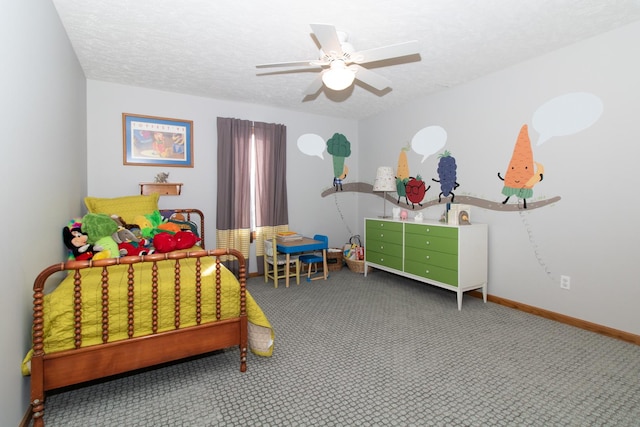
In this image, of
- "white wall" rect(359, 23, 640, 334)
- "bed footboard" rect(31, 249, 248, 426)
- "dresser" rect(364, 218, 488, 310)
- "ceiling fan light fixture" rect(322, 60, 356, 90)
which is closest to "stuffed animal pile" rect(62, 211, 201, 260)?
"bed footboard" rect(31, 249, 248, 426)

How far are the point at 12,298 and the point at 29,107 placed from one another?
1.02m

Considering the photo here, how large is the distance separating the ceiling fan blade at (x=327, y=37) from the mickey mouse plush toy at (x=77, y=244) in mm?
2265

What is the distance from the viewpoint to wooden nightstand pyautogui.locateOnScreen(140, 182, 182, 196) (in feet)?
12.7

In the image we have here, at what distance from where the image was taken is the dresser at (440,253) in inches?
132

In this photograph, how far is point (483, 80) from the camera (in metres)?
3.59

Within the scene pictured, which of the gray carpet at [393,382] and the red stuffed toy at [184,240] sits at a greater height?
the red stuffed toy at [184,240]

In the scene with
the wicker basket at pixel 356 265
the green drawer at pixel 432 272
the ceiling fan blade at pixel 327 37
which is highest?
the ceiling fan blade at pixel 327 37

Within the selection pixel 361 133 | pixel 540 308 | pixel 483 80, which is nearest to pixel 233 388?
pixel 540 308

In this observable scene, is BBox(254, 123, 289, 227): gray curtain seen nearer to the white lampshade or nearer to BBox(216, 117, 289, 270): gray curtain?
BBox(216, 117, 289, 270): gray curtain

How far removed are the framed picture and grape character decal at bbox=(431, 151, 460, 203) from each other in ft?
10.7

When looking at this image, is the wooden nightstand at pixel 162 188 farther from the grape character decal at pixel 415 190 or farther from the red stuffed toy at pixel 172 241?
the grape character decal at pixel 415 190

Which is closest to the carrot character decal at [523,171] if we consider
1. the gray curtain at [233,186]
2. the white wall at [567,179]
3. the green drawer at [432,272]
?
the white wall at [567,179]

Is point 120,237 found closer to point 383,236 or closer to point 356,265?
point 383,236

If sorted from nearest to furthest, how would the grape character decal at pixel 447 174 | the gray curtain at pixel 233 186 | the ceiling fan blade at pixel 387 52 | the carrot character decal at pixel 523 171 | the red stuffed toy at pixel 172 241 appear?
the ceiling fan blade at pixel 387 52, the red stuffed toy at pixel 172 241, the carrot character decal at pixel 523 171, the grape character decal at pixel 447 174, the gray curtain at pixel 233 186
